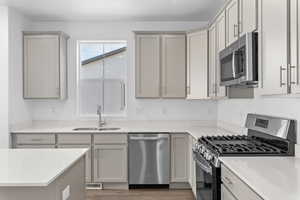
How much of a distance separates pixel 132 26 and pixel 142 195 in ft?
8.69

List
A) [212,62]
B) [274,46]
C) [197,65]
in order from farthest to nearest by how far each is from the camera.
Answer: [197,65] → [212,62] → [274,46]

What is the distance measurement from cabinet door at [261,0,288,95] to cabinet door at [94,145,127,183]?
2920 millimetres

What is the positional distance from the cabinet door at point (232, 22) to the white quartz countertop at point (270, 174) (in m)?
1.20

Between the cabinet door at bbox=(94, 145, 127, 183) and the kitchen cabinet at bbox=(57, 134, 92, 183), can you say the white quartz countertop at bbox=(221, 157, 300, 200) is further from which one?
the kitchen cabinet at bbox=(57, 134, 92, 183)

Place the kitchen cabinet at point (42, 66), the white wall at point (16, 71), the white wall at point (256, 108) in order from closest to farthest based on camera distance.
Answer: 1. the white wall at point (256, 108)
2. the white wall at point (16, 71)
3. the kitchen cabinet at point (42, 66)

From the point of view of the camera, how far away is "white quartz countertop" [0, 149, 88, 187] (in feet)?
6.18

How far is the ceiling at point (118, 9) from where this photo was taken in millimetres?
4422

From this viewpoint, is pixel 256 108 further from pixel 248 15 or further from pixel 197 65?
pixel 197 65

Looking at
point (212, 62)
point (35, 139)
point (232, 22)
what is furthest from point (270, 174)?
point (35, 139)

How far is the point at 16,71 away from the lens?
4.95 meters

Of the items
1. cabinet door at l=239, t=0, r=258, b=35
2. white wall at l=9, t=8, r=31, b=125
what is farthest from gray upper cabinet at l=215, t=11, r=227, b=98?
white wall at l=9, t=8, r=31, b=125

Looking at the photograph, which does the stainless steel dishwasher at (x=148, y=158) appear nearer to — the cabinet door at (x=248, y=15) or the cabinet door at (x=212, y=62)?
the cabinet door at (x=212, y=62)

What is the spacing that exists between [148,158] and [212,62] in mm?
1640

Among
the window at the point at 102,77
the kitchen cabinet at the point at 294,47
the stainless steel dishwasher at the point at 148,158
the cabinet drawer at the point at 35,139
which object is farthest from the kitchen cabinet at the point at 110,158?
the kitchen cabinet at the point at 294,47
